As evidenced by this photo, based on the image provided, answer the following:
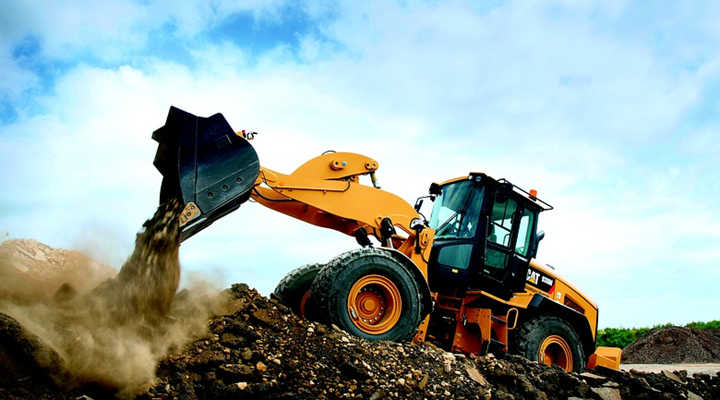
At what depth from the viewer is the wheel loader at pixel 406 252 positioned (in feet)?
22.3

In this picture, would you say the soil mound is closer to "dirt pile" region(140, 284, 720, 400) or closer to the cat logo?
"dirt pile" region(140, 284, 720, 400)

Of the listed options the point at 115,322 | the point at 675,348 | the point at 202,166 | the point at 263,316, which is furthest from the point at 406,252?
the point at 675,348

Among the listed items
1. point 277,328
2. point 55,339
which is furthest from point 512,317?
point 55,339

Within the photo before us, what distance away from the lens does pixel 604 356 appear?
1080cm

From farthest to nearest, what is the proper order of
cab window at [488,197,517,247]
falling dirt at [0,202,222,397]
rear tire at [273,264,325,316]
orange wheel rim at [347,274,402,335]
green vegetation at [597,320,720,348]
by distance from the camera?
green vegetation at [597,320,720,348] < cab window at [488,197,517,247] < rear tire at [273,264,325,316] < orange wheel rim at [347,274,402,335] < falling dirt at [0,202,222,397]

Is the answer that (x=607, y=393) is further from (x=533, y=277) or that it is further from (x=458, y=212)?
(x=458, y=212)

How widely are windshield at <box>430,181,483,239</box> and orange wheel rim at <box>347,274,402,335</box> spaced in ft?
6.70

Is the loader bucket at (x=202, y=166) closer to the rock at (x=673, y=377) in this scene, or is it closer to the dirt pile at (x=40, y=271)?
the dirt pile at (x=40, y=271)

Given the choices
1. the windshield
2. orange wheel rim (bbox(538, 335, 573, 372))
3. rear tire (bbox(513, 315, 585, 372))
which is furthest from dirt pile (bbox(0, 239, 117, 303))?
orange wheel rim (bbox(538, 335, 573, 372))

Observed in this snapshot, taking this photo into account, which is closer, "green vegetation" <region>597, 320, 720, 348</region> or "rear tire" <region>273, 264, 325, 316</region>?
"rear tire" <region>273, 264, 325, 316</region>

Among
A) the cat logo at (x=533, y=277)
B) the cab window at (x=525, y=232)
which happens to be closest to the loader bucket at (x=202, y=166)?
the cab window at (x=525, y=232)

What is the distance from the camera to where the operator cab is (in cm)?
892

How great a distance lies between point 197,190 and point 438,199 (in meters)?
4.31

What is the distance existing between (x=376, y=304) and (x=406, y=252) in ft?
4.29
